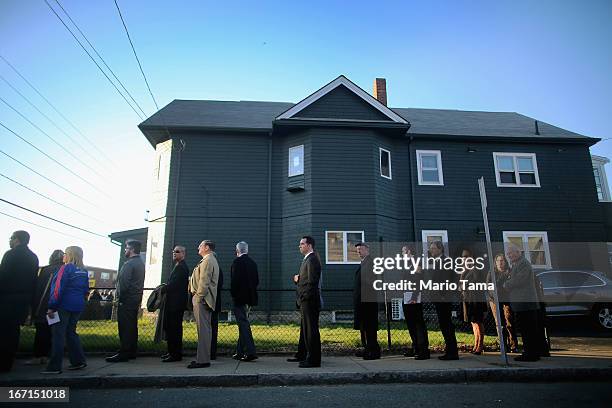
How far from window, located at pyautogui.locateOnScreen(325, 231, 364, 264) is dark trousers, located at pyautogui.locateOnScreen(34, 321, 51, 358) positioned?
9059mm

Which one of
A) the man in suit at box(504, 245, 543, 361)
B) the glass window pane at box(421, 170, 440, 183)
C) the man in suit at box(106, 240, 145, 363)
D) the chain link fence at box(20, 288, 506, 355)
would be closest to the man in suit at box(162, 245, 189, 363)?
the man in suit at box(106, 240, 145, 363)

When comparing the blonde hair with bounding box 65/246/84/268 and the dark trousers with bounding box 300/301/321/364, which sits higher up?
the blonde hair with bounding box 65/246/84/268

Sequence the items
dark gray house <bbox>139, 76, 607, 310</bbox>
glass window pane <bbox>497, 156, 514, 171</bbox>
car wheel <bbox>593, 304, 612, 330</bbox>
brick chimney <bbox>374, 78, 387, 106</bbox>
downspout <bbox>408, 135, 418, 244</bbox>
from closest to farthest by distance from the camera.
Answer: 1. car wheel <bbox>593, 304, 612, 330</bbox>
2. dark gray house <bbox>139, 76, 607, 310</bbox>
3. downspout <bbox>408, 135, 418, 244</bbox>
4. glass window pane <bbox>497, 156, 514, 171</bbox>
5. brick chimney <bbox>374, 78, 387, 106</bbox>

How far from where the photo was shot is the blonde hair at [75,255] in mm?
6227

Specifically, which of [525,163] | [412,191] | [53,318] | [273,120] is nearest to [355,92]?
[273,120]

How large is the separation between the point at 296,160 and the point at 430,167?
18.7 feet

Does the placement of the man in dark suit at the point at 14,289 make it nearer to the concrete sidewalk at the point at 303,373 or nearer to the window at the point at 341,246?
the concrete sidewalk at the point at 303,373

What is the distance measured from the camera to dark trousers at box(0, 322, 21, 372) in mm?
5805

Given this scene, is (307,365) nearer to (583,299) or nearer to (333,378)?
(333,378)

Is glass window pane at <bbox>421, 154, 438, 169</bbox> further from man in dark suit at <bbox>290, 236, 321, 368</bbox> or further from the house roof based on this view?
man in dark suit at <bbox>290, 236, 321, 368</bbox>

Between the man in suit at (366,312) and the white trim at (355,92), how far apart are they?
9393 millimetres

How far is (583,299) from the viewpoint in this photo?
10.7 meters

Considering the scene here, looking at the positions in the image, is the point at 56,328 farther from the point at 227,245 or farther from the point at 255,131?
the point at 255,131

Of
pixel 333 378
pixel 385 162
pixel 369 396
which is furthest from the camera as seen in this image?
pixel 385 162
